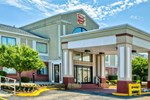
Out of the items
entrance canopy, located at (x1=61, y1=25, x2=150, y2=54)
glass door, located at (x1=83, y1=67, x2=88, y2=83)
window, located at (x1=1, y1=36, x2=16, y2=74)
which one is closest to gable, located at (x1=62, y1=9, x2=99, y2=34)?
entrance canopy, located at (x1=61, y1=25, x2=150, y2=54)

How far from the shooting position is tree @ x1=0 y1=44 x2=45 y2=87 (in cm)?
1834

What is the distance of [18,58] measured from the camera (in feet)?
60.0

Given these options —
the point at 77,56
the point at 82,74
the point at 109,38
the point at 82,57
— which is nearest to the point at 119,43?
the point at 109,38

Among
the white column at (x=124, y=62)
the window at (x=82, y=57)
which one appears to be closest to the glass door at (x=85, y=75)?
the window at (x=82, y=57)

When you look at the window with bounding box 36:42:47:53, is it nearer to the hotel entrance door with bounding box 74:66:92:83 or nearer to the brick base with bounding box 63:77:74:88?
the hotel entrance door with bounding box 74:66:92:83

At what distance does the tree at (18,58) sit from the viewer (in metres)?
18.3

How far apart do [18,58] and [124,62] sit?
29.7 ft

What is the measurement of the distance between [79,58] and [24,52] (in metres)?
10.4

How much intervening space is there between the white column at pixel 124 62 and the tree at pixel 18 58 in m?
7.32

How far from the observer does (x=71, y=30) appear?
1186 inches

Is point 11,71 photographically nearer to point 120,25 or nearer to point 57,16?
point 57,16

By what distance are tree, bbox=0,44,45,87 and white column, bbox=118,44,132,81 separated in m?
Answer: 7.32

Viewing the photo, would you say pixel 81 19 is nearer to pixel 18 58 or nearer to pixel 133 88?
pixel 133 88

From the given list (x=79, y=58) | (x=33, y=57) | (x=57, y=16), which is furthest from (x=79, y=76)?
(x=33, y=57)
